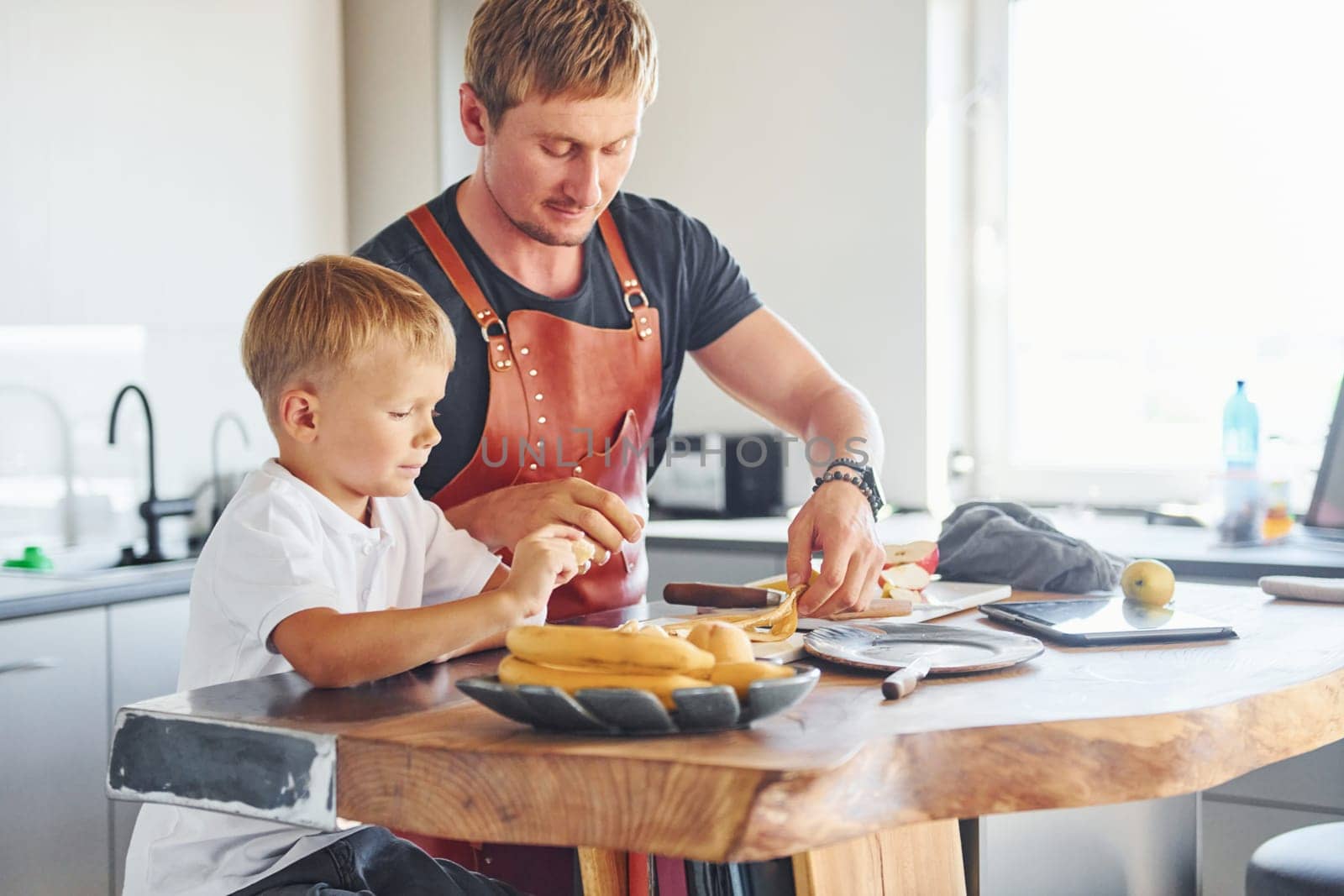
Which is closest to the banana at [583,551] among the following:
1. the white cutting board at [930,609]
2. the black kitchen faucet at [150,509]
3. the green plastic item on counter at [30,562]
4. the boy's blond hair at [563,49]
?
the white cutting board at [930,609]

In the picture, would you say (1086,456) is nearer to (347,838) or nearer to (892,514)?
(892,514)

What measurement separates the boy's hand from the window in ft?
7.06

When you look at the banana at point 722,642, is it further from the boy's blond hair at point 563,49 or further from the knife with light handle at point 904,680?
the boy's blond hair at point 563,49

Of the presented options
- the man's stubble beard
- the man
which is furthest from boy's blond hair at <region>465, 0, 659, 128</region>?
the man's stubble beard

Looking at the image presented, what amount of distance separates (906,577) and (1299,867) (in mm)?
538

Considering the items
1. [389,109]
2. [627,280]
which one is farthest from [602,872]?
[389,109]

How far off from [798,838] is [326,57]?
3.11 metres

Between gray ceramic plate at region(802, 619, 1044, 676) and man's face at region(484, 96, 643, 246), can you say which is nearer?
gray ceramic plate at region(802, 619, 1044, 676)

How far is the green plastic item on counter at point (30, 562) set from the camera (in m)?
2.70

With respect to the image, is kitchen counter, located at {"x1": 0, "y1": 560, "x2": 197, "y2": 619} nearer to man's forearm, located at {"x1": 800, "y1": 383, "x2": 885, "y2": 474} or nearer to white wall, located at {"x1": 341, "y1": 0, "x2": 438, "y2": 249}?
man's forearm, located at {"x1": 800, "y1": 383, "x2": 885, "y2": 474}

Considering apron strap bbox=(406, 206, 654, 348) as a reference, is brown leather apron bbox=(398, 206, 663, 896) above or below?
below

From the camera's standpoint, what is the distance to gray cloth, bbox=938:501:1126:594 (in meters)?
1.68

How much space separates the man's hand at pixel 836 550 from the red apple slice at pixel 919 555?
0.58 feet

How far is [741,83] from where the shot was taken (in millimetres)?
3428
